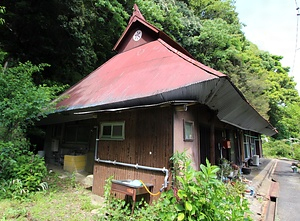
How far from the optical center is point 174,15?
43.5 ft

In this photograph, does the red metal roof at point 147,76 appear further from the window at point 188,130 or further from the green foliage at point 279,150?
the green foliage at point 279,150

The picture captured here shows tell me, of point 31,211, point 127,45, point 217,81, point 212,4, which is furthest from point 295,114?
point 31,211

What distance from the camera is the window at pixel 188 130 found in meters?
4.35

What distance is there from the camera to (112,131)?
5145 millimetres

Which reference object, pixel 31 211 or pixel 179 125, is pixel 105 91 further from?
pixel 31 211

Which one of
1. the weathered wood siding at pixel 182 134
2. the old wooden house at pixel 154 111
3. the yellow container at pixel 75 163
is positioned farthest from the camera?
the yellow container at pixel 75 163

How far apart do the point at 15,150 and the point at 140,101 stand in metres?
3.92

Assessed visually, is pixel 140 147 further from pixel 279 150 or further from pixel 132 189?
pixel 279 150

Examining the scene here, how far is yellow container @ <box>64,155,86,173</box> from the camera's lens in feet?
24.0

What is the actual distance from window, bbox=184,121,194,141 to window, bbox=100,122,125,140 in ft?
5.12


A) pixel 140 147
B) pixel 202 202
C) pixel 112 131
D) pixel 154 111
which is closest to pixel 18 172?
pixel 112 131

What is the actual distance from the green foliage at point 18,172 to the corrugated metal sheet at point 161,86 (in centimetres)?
181

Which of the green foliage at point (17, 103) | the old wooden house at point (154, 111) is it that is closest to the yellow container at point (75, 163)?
the old wooden house at point (154, 111)

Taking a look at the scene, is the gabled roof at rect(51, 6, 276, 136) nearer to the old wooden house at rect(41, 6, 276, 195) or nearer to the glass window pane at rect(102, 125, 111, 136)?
the old wooden house at rect(41, 6, 276, 195)
